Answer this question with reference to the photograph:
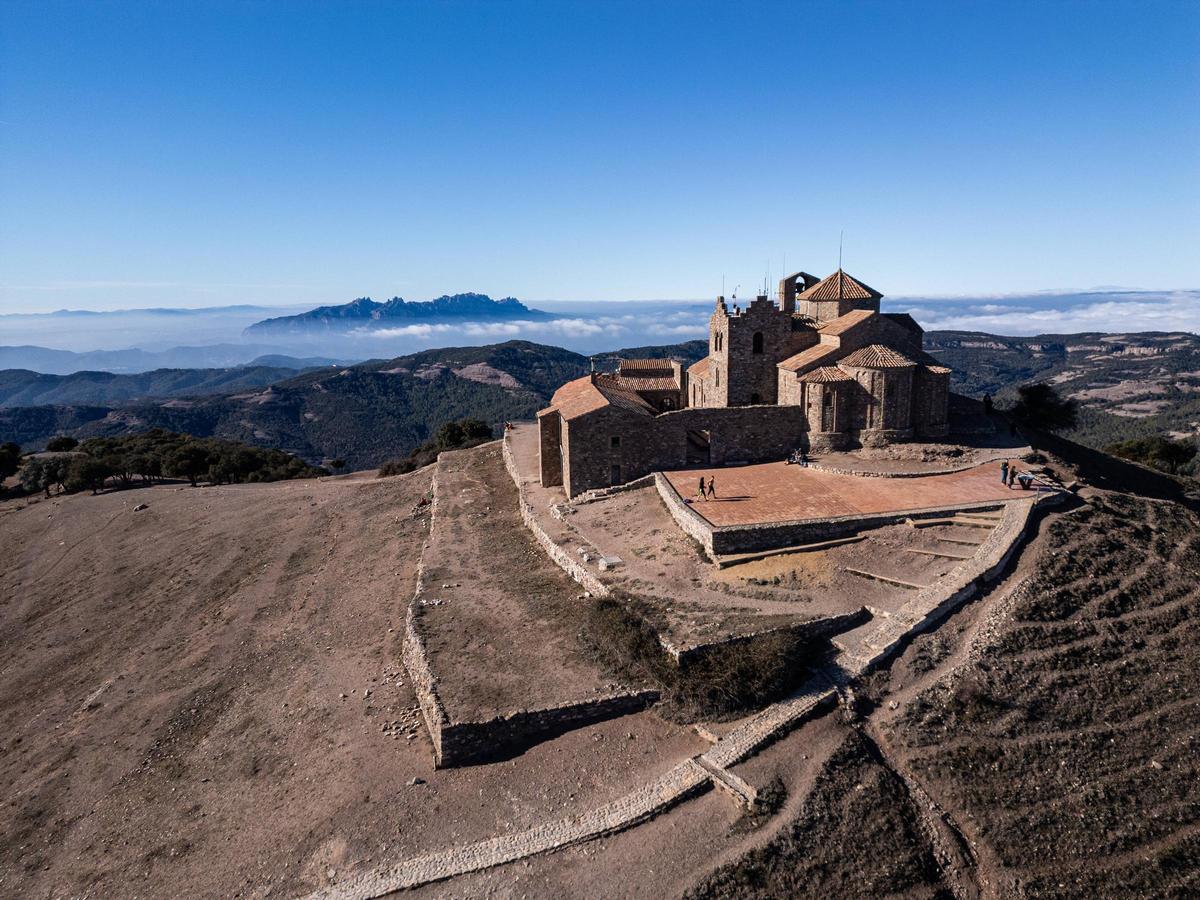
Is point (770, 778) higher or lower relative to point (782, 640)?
lower

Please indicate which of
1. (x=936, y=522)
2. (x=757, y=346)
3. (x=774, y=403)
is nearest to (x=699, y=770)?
(x=936, y=522)

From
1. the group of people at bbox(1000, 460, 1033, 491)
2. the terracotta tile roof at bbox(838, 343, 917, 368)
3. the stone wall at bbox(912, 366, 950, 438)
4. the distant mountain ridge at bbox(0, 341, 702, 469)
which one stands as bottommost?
the distant mountain ridge at bbox(0, 341, 702, 469)

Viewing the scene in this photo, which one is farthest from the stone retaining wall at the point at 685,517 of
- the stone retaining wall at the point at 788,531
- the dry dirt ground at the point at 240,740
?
the dry dirt ground at the point at 240,740

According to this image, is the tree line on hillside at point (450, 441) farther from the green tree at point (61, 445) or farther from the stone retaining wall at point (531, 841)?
the stone retaining wall at point (531, 841)

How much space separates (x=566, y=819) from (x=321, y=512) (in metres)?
24.6

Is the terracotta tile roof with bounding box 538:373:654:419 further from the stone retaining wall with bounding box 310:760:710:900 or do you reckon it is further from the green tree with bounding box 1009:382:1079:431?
the green tree with bounding box 1009:382:1079:431

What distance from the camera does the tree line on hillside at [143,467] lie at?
44656 millimetres

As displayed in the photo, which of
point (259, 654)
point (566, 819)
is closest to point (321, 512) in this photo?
point (259, 654)

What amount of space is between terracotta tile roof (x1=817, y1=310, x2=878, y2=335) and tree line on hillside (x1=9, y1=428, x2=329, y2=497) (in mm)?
37908

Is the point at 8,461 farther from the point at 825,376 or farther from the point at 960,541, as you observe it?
the point at 960,541

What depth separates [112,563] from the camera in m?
30.3

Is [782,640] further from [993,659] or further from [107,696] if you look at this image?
[107,696]

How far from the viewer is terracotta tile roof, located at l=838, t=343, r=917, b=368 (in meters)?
25.6

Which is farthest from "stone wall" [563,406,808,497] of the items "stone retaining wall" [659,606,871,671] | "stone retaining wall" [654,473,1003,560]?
"stone retaining wall" [659,606,871,671]
